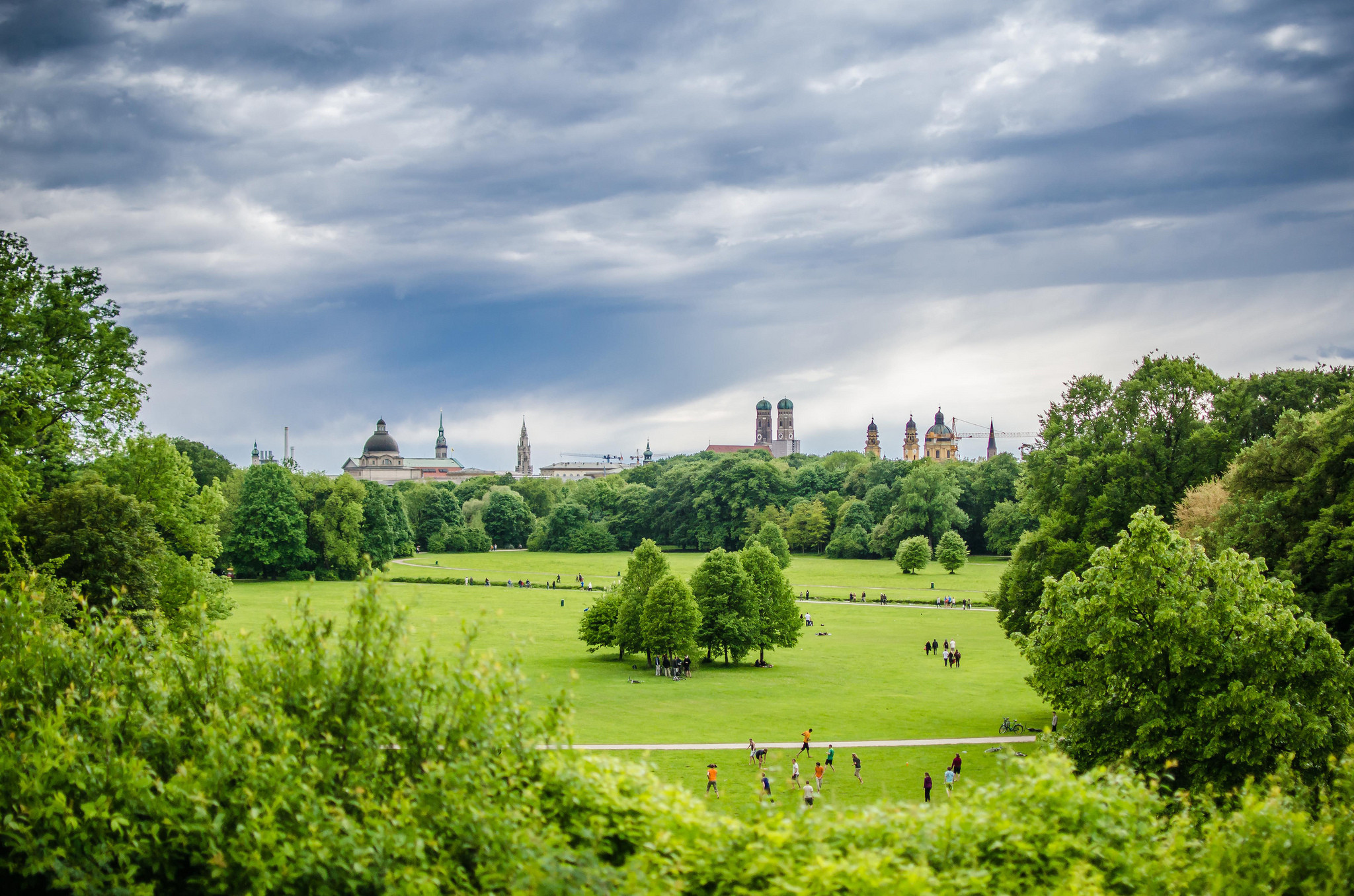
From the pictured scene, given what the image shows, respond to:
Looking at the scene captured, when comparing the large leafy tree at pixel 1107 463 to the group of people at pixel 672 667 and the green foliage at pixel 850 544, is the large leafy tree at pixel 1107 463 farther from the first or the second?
the green foliage at pixel 850 544

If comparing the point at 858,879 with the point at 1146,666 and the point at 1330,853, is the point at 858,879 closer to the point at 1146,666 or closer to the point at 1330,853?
the point at 1330,853

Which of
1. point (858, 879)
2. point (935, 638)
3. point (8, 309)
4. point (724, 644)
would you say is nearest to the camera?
point (858, 879)

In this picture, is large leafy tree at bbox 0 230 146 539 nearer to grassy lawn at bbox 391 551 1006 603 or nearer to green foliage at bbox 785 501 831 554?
grassy lawn at bbox 391 551 1006 603

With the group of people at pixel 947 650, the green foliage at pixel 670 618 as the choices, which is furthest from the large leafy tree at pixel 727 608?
the group of people at pixel 947 650

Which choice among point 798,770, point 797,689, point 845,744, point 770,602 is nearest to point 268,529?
point 770,602

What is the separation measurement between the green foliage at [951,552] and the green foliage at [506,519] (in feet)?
203

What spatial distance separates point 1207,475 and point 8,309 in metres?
35.1

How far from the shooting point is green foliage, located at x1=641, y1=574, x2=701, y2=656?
4125 centimetres

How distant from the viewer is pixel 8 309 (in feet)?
77.4

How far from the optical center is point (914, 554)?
83.2m

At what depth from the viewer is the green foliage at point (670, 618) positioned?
41.2m

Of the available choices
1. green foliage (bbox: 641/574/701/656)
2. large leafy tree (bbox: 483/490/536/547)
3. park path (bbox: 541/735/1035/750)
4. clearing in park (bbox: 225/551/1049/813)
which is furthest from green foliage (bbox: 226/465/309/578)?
park path (bbox: 541/735/1035/750)

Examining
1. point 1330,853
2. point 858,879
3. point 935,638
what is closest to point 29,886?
point 858,879

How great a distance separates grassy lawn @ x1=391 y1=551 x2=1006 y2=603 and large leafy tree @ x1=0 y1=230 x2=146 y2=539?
2060 inches
